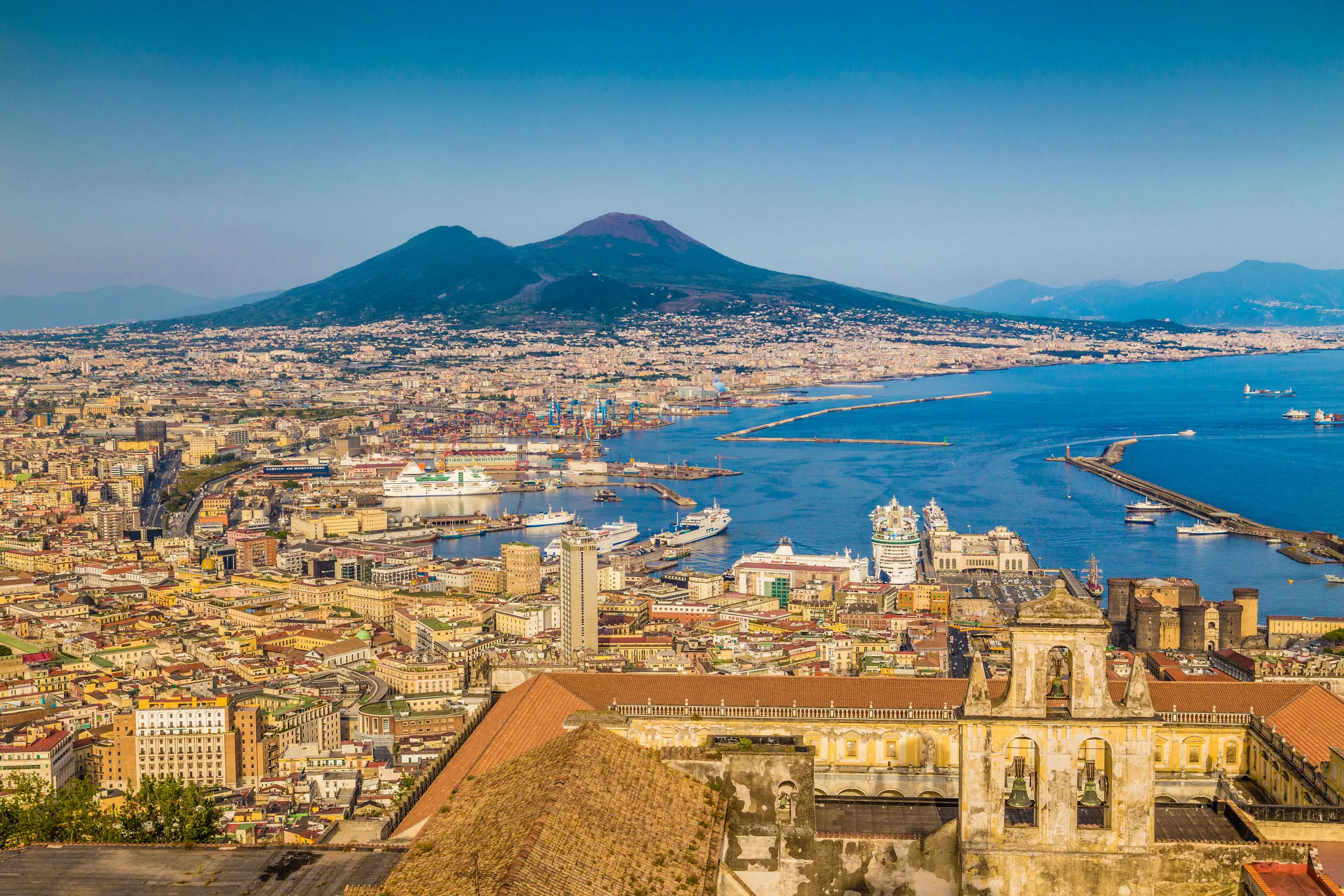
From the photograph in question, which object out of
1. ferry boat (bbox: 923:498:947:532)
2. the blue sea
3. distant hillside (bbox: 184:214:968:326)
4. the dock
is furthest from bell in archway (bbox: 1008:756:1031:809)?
distant hillside (bbox: 184:214:968:326)

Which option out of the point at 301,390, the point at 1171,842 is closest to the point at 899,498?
the point at 1171,842

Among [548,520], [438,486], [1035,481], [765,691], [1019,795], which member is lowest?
[438,486]

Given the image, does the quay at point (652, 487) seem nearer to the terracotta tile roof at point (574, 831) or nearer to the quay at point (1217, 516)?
the quay at point (1217, 516)

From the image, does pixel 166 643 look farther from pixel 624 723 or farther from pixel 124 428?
pixel 124 428

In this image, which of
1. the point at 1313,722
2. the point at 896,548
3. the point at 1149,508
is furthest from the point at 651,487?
the point at 1313,722

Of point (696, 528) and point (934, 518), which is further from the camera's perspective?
point (696, 528)

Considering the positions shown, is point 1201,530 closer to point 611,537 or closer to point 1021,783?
point 611,537

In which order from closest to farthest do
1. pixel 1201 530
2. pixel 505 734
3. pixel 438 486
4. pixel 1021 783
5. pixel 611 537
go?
1. pixel 1021 783
2. pixel 505 734
3. pixel 1201 530
4. pixel 611 537
5. pixel 438 486
